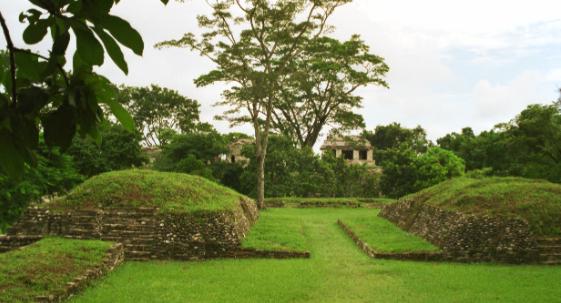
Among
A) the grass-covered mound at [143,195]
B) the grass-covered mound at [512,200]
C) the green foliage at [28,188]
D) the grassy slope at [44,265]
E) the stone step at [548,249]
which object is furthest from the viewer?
the green foliage at [28,188]

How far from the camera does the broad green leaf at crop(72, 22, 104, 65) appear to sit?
0.99m

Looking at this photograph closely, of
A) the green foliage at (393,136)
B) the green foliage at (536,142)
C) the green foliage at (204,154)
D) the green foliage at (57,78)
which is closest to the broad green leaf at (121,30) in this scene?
the green foliage at (57,78)

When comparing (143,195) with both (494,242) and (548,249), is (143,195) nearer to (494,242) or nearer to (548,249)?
(494,242)

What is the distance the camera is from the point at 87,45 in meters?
0.99

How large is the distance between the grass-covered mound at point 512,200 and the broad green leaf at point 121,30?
11.0 m

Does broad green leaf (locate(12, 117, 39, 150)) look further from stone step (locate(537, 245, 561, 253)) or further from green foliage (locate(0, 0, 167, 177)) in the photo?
stone step (locate(537, 245, 561, 253))

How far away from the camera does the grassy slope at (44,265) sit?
6.69 m

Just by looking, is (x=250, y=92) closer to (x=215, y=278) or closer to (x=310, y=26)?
(x=310, y=26)

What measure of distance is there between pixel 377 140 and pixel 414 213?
25.9 metres

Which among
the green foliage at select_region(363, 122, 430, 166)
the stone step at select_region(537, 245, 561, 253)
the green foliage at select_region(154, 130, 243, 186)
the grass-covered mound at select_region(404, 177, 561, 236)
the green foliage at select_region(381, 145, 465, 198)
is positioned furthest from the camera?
the green foliage at select_region(363, 122, 430, 166)

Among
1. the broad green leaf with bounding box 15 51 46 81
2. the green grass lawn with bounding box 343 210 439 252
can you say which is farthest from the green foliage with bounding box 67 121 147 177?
the broad green leaf with bounding box 15 51 46 81

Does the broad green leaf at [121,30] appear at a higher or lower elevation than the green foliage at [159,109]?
lower

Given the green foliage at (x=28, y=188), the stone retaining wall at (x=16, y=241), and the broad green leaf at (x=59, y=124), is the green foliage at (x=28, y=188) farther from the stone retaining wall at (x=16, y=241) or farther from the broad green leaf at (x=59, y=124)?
the broad green leaf at (x=59, y=124)

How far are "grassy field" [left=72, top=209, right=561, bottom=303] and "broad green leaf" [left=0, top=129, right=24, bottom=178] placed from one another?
6695 millimetres
